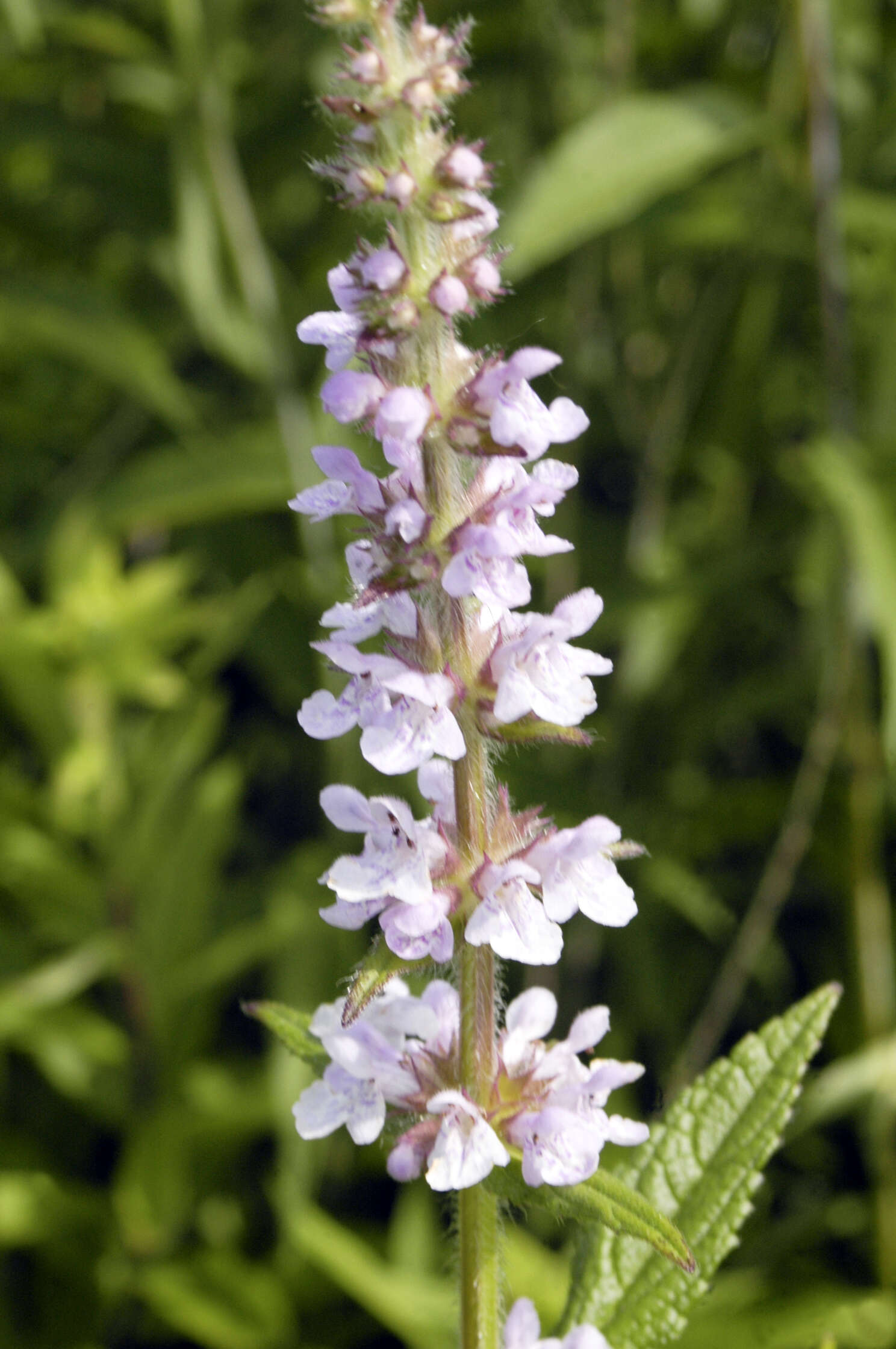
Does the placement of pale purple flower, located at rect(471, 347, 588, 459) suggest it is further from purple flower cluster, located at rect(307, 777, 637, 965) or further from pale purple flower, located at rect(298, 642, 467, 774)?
purple flower cluster, located at rect(307, 777, 637, 965)

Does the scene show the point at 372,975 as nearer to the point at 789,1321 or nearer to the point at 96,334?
the point at 789,1321

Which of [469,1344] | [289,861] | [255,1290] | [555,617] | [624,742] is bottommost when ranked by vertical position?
[469,1344]

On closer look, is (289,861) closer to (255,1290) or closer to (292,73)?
(255,1290)

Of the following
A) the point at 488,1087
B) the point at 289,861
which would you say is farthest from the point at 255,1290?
the point at 488,1087

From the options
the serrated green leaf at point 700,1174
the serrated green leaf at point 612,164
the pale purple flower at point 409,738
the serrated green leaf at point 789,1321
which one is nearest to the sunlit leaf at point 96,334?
the serrated green leaf at point 612,164

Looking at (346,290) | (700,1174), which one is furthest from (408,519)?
(700,1174)

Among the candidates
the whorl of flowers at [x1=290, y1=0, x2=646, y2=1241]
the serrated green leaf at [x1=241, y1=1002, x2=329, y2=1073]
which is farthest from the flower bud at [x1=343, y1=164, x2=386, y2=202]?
the serrated green leaf at [x1=241, y1=1002, x2=329, y2=1073]
